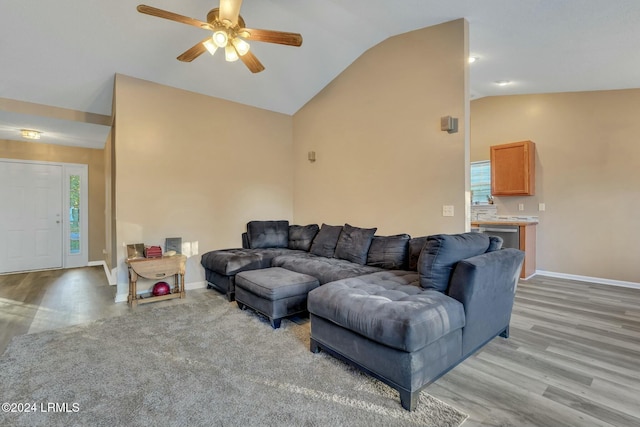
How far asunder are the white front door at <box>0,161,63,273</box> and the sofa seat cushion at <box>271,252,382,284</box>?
16.1ft

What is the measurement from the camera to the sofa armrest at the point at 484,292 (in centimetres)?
211

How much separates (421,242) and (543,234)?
11.2 ft

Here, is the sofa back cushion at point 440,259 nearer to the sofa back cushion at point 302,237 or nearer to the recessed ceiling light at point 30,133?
the sofa back cushion at point 302,237

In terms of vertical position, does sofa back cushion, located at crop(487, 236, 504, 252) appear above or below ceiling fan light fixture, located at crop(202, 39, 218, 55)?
below

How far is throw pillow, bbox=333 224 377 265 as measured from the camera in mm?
3615

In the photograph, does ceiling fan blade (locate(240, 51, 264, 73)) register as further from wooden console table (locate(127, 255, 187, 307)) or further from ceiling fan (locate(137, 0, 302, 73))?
wooden console table (locate(127, 255, 187, 307))

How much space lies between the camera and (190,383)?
2.00m

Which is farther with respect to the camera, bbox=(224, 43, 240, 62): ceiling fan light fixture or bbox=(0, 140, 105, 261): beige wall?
bbox=(0, 140, 105, 261): beige wall

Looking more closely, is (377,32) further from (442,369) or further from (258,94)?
(442,369)

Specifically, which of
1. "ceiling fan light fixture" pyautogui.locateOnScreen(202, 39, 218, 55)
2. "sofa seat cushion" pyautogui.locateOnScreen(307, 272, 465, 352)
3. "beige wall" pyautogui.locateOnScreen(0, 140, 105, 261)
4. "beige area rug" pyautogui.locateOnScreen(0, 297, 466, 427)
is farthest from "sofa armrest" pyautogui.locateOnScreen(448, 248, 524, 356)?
"beige wall" pyautogui.locateOnScreen(0, 140, 105, 261)

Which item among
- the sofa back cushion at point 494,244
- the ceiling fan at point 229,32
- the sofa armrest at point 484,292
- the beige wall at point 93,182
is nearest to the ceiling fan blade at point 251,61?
the ceiling fan at point 229,32

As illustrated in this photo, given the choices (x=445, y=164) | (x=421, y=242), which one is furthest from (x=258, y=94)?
(x=421, y=242)

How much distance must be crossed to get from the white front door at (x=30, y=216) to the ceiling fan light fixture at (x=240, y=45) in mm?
5517

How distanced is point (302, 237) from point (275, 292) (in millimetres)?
1891
